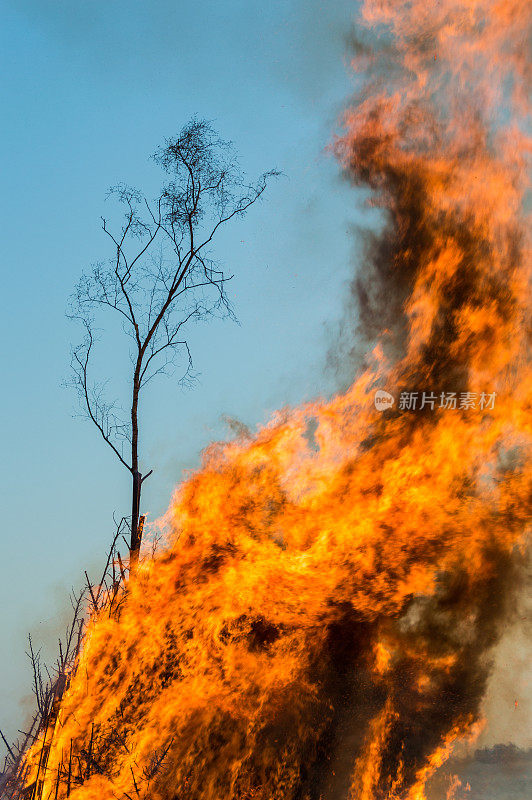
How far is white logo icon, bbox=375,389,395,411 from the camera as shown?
311 inches

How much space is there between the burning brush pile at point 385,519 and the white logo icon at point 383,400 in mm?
113

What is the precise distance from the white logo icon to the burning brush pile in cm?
11

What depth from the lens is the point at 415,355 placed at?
825 cm

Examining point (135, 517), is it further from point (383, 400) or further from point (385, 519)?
point (383, 400)

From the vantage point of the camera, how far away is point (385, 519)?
723cm

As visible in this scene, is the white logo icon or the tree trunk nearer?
the tree trunk

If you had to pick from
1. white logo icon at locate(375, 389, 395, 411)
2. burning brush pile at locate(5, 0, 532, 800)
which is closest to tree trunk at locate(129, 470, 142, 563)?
burning brush pile at locate(5, 0, 532, 800)

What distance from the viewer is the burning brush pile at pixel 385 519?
22.3 feet

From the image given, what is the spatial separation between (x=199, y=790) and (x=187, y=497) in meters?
3.46

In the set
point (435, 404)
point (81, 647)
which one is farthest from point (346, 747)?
point (435, 404)

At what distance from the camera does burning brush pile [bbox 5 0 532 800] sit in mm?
6801

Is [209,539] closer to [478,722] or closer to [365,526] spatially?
[365,526]

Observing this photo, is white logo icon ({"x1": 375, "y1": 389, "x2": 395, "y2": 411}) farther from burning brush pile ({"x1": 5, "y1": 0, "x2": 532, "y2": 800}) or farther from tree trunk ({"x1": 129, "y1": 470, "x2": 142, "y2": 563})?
tree trunk ({"x1": 129, "y1": 470, "x2": 142, "y2": 563})

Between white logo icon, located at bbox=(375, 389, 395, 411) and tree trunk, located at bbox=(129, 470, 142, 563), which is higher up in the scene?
white logo icon, located at bbox=(375, 389, 395, 411)
